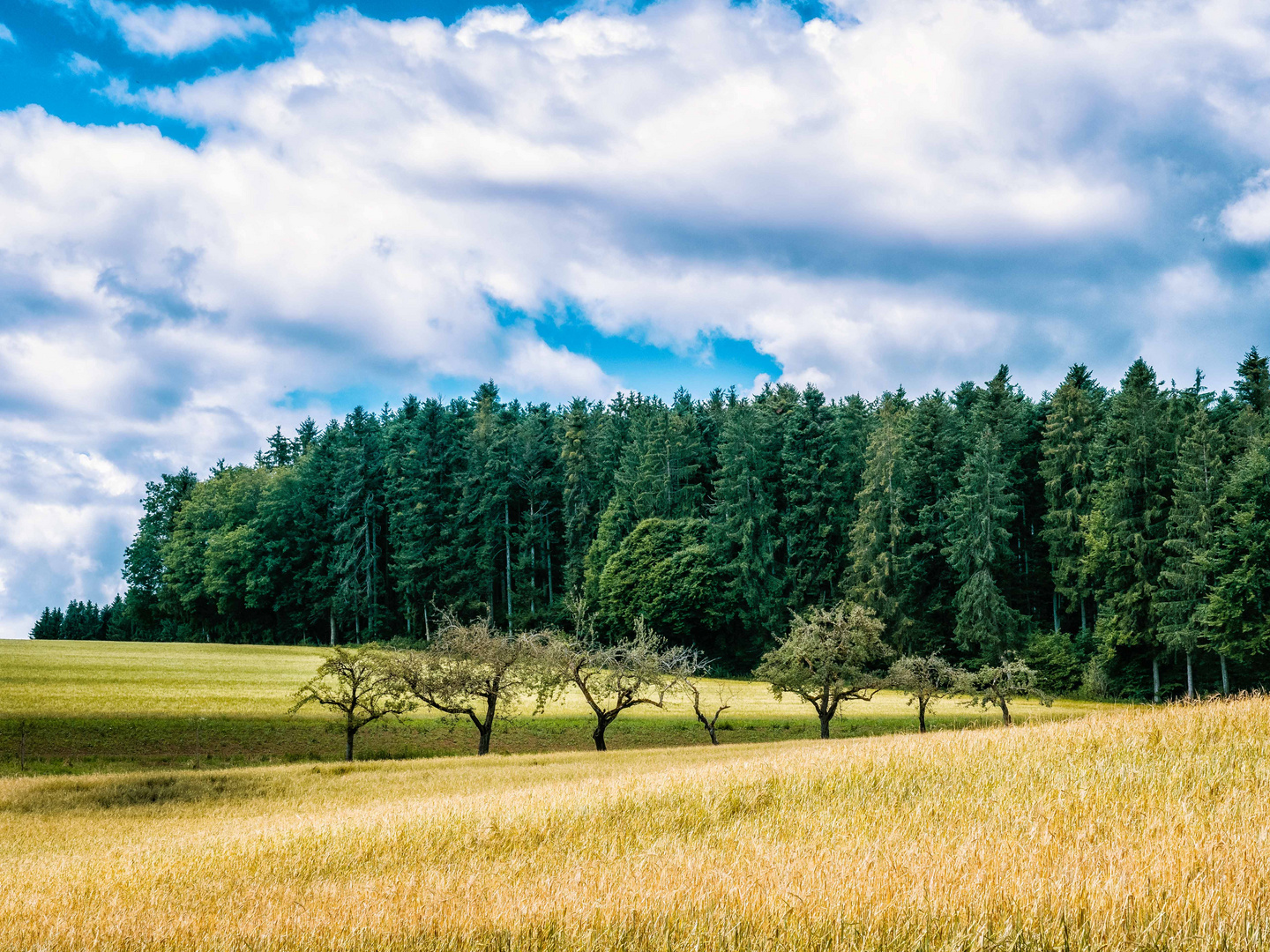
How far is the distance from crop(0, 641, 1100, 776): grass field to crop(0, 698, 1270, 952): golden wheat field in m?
24.8

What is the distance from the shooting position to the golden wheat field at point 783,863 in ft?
18.3

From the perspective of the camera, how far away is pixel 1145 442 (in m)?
61.9

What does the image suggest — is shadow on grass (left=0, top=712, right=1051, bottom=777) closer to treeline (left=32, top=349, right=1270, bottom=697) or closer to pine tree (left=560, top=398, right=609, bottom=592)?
treeline (left=32, top=349, right=1270, bottom=697)

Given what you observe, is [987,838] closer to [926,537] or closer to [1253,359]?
[926,537]

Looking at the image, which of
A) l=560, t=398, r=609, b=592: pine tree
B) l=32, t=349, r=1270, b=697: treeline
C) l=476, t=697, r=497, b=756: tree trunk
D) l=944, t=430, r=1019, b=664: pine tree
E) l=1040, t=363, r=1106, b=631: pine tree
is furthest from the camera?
l=560, t=398, r=609, b=592: pine tree

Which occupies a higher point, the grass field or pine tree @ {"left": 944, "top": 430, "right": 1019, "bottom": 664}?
pine tree @ {"left": 944, "top": 430, "right": 1019, "bottom": 664}

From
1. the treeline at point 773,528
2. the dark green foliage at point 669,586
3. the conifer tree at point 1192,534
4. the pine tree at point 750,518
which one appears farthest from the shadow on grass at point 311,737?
the pine tree at point 750,518

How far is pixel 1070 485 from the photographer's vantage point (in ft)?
235

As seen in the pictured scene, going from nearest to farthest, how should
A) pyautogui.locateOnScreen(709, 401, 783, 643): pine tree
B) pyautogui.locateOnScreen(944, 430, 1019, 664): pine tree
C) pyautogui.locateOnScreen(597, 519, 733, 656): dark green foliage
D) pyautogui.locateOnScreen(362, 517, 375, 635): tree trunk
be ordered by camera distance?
pyautogui.locateOnScreen(944, 430, 1019, 664): pine tree < pyautogui.locateOnScreen(597, 519, 733, 656): dark green foliage < pyautogui.locateOnScreen(709, 401, 783, 643): pine tree < pyautogui.locateOnScreen(362, 517, 375, 635): tree trunk

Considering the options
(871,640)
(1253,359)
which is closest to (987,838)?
(871,640)

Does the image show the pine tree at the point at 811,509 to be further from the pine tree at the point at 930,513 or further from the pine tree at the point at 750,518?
the pine tree at the point at 930,513

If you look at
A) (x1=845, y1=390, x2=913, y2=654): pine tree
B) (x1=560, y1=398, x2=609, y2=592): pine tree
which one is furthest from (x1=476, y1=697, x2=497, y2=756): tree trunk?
(x1=560, y1=398, x2=609, y2=592): pine tree

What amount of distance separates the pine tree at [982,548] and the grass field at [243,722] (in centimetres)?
812

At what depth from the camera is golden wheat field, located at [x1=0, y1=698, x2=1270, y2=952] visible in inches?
220
